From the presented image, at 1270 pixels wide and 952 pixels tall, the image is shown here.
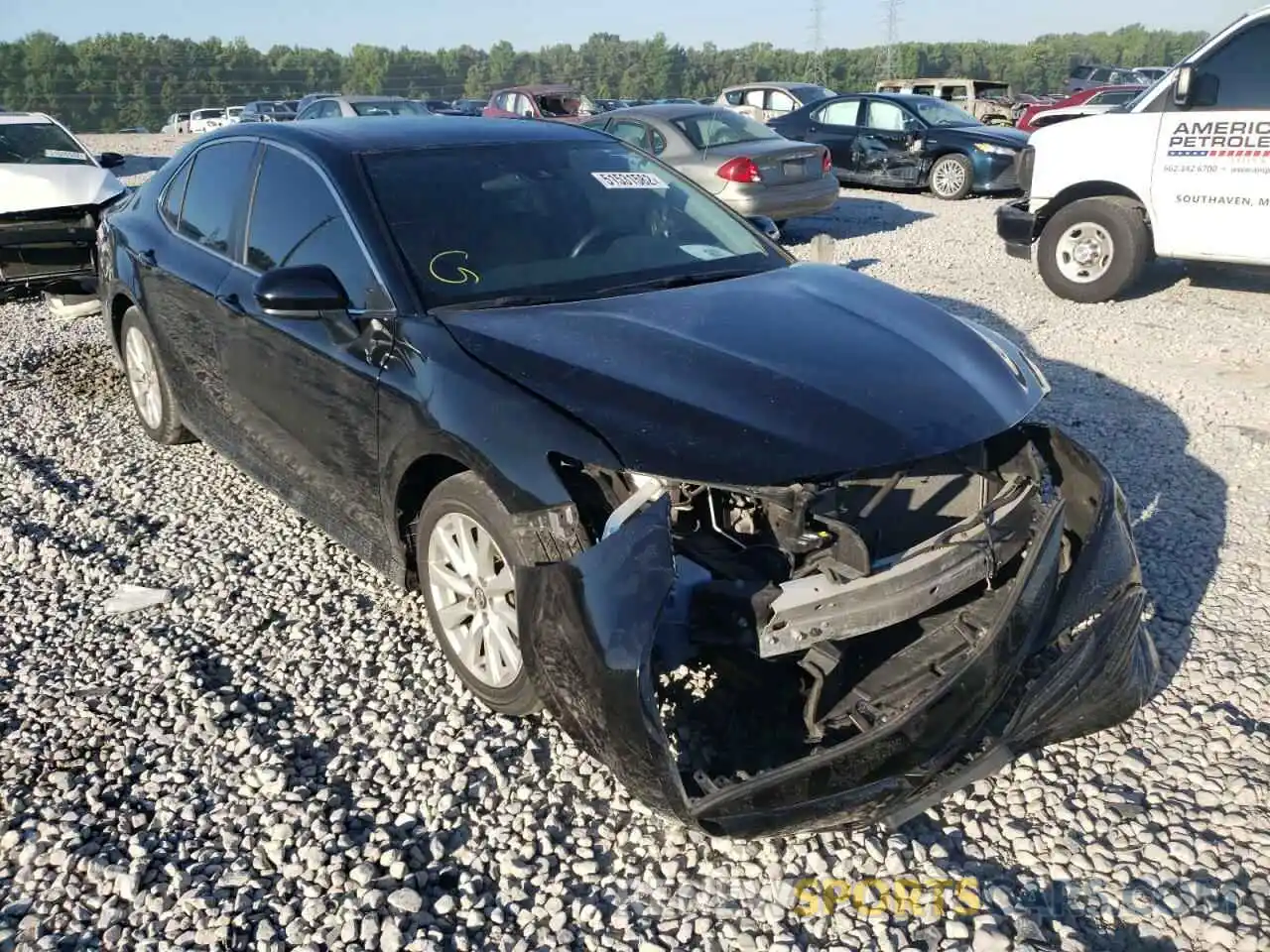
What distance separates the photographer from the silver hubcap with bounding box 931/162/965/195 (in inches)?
568

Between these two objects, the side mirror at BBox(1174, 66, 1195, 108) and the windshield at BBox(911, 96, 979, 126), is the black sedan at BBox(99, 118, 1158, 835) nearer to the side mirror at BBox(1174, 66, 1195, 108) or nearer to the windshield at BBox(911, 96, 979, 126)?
the side mirror at BBox(1174, 66, 1195, 108)

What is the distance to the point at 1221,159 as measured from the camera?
7.11 metres

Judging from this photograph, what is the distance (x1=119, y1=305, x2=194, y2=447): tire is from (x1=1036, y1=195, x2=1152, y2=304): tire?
21.6ft

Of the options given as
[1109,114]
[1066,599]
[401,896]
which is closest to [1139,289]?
[1109,114]

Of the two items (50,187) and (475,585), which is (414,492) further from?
(50,187)

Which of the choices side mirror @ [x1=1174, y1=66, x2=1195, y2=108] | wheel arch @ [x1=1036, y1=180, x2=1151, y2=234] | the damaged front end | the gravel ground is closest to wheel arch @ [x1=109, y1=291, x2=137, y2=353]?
the gravel ground

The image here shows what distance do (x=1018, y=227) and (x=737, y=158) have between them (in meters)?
3.48

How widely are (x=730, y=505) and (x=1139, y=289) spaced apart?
7196mm

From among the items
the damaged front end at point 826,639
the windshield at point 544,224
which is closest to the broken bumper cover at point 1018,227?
the windshield at point 544,224

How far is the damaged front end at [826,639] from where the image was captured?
7.56 feet

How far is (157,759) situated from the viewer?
2967 mm

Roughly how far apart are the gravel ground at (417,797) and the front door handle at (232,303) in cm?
99

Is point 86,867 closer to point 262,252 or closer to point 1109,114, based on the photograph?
point 262,252

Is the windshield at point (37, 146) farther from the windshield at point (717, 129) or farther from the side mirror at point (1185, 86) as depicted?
the side mirror at point (1185, 86)
